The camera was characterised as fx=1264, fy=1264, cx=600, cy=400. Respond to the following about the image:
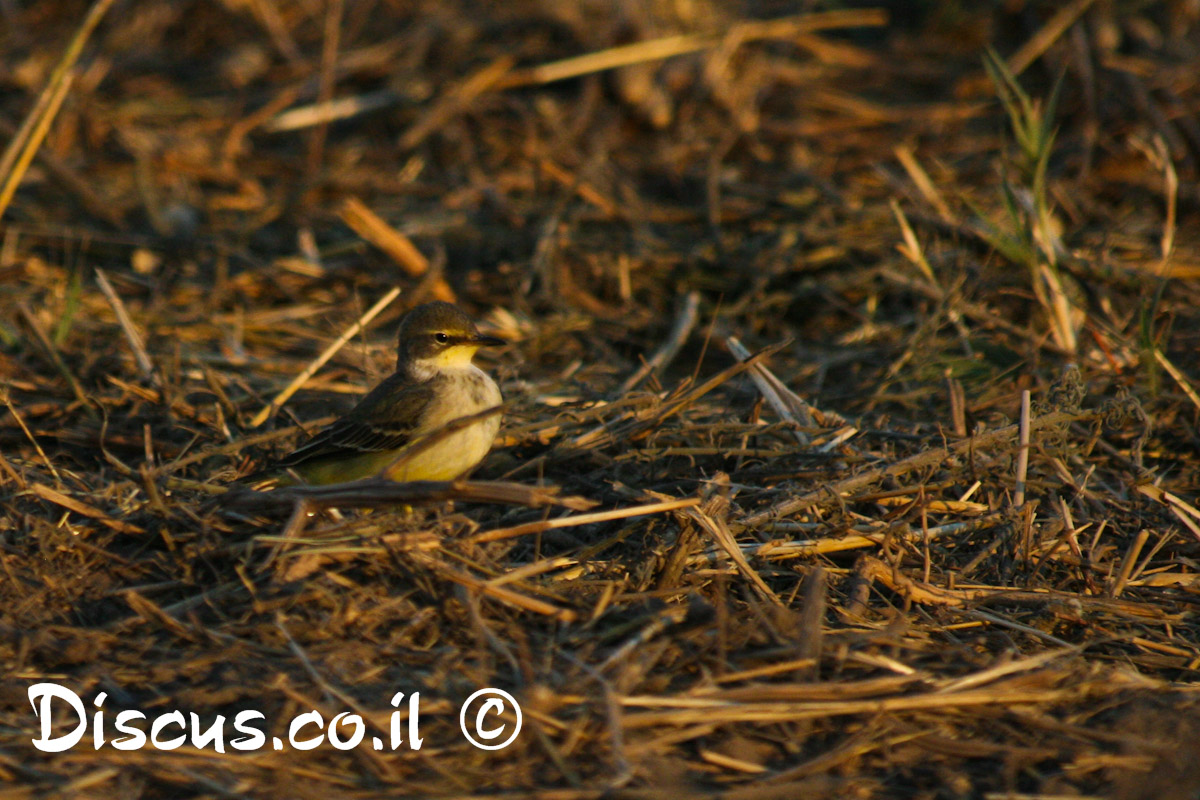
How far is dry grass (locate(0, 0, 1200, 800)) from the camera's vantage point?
4.12 metres

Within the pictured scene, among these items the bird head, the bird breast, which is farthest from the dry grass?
the bird head

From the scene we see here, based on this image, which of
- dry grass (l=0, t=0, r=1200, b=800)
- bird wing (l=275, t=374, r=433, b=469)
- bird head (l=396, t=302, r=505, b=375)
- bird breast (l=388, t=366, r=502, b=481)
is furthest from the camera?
bird head (l=396, t=302, r=505, b=375)

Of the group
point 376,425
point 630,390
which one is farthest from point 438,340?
point 630,390

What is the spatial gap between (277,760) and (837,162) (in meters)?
7.08

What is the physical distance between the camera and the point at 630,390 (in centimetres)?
667

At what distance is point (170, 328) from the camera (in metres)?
7.75

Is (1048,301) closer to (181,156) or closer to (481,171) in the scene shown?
(481,171)

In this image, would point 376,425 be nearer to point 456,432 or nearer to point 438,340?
point 438,340

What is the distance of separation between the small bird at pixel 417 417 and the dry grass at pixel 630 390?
20 cm

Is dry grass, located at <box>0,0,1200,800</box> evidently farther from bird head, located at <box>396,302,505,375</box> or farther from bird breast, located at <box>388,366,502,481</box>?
bird head, located at <box>396,302,505,375</box>

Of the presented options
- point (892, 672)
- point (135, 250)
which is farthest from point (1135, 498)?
point (135, 250)

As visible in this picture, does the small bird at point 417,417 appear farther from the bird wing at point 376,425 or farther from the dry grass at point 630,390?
the dry grass at point 630,390

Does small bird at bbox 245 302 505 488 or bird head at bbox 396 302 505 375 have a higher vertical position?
bird head at bbox 396 302 505 375

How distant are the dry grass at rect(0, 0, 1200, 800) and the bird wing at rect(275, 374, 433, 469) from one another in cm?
23
